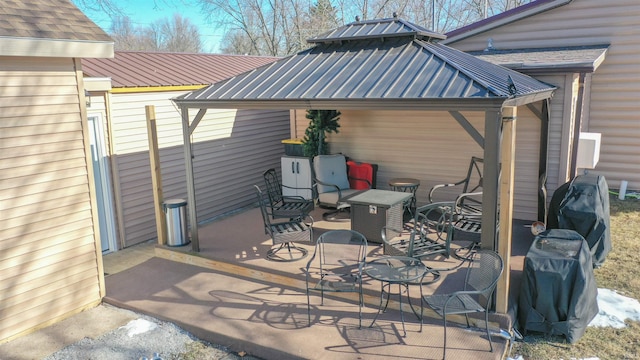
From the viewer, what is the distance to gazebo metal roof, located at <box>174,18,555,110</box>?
183 inches

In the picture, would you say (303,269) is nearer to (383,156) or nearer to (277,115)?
(383,156)

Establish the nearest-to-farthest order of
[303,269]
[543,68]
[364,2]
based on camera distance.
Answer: [303,269] → [543,68] → [364,2]

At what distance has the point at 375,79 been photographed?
211 inches

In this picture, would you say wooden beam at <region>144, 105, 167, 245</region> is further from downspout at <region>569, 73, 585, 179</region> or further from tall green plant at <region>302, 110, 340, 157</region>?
downspout at <region>569, 73, 585, 179</region>

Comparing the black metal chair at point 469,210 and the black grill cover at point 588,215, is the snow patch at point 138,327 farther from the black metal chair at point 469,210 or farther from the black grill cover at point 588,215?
the black grill cover at point 588,215

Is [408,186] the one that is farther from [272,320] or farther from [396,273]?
[272,320]

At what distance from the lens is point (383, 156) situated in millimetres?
8766

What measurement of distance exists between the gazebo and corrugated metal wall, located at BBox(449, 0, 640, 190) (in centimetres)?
279

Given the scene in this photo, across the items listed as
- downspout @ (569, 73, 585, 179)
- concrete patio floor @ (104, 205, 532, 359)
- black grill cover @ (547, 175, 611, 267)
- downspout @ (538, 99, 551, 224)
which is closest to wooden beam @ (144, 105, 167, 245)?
concrete patio floor @ (104, 205, 532, 359)

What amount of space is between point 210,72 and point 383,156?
362 centimetres

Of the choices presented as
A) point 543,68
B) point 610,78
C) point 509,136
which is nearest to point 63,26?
point 509,136

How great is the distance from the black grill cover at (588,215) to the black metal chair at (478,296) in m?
2.02

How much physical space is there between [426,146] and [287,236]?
11.2 feet

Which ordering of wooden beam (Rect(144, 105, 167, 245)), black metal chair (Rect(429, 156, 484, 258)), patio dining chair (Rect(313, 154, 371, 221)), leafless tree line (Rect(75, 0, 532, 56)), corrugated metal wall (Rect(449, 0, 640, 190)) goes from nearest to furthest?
black metal chair (Rect(429, 156, 484, 258)) → wooden beam (Rect(144, 105, 167, 245)) → patio dining chair (Rect(313, 154, 371, 221)) → corrugated metal wall (Rect(449, 0, 640, 190)) → leafless tree line (Rect(75, 0, 532, 56))
